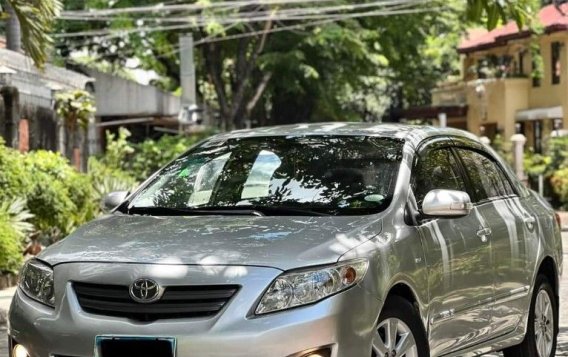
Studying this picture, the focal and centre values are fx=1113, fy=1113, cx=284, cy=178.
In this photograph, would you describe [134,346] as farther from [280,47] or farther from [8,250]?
[280,47]

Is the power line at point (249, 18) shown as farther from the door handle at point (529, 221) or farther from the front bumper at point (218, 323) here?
the front bumper at point (218, 323)

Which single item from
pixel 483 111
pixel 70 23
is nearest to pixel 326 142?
pixel 70 23

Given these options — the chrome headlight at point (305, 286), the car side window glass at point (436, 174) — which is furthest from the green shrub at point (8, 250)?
the chrome headlight at point (305, 286)

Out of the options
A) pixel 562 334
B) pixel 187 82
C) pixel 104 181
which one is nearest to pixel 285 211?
pixel 562 334

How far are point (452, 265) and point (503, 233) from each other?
916mm

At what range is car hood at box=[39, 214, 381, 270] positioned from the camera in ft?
17.1

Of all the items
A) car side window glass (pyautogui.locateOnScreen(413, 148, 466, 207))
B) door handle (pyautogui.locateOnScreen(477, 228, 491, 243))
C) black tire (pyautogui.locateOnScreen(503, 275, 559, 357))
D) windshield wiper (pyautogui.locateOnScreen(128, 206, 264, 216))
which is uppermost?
car side window glass (pyautogui.locateOnScreen(413, 148, 466, 207))

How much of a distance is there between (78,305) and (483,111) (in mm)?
41494

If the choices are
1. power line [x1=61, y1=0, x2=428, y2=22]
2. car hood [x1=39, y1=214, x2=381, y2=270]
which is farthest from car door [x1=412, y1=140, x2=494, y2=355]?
power line [x1=61, y1=0, x2=428, y2=22]

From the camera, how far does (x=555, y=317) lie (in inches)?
313

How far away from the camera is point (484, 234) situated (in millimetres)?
6762

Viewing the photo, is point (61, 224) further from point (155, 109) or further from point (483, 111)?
point (483, 111)

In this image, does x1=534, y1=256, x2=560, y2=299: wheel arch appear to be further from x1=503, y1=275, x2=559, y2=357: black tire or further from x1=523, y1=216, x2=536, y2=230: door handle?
x1=523, y1=216, x2=536, y2=230: door handle

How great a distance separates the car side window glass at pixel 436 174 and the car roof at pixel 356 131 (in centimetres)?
13
